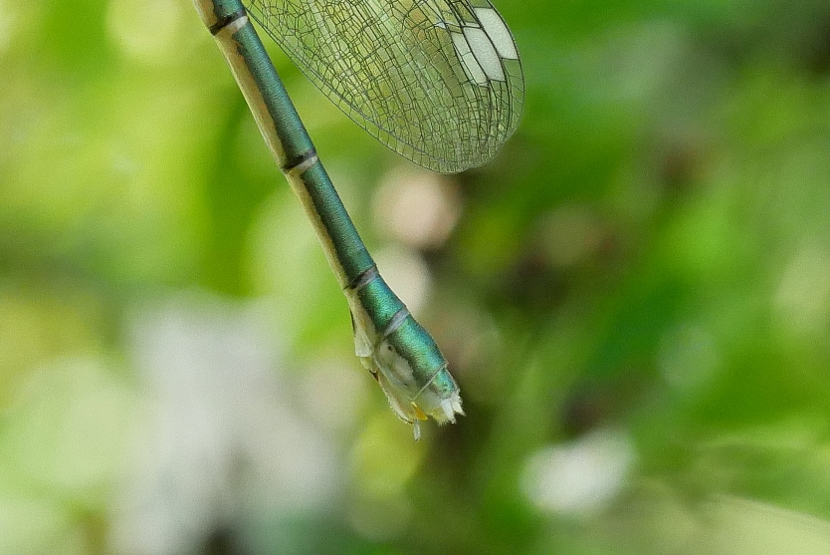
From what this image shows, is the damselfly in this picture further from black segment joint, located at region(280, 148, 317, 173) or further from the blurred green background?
the blurred green background

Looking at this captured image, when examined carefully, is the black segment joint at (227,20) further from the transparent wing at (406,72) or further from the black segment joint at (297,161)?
the black segment joint at (297,161)

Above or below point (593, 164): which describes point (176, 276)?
below

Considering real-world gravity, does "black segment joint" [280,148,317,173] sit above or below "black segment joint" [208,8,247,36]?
below

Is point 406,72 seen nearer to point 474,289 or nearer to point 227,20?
point 227,20

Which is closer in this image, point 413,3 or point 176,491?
point 413,3

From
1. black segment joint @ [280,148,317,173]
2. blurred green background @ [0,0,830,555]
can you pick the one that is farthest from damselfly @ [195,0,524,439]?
blurred green background @ [0,0,830,555]

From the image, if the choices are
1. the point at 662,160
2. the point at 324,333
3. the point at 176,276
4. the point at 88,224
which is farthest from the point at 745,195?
the point at 88,224

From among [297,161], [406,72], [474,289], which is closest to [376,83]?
[406,72]

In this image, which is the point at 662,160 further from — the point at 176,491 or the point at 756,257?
the point at 176,491
